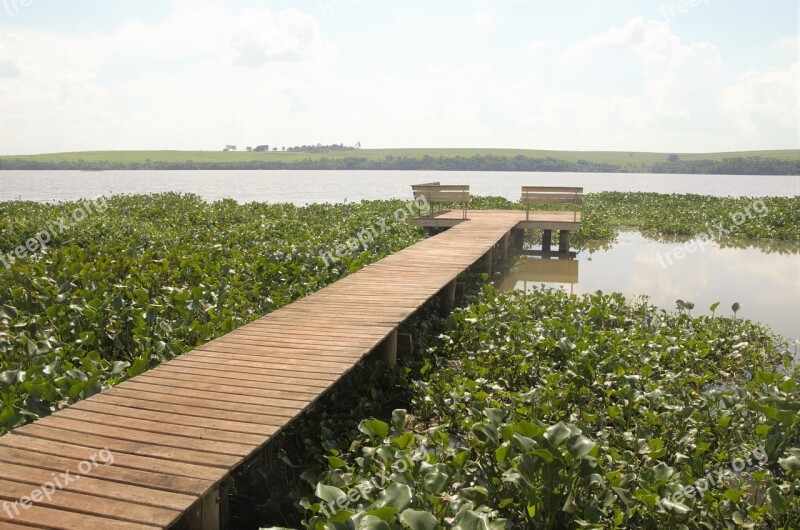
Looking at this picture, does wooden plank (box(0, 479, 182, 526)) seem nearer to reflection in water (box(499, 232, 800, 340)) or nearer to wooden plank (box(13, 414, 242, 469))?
wooden plank (box(13, 414, 242, 469))

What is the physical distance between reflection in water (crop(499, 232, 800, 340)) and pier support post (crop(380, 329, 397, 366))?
16.4 ft

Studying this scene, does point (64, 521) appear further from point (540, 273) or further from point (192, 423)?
point (540, 273)

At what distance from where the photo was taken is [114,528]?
2850 mm

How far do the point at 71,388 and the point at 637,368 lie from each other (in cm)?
507

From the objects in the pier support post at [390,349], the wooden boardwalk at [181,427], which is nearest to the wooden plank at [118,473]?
the wooden boardwalk at [181,427]

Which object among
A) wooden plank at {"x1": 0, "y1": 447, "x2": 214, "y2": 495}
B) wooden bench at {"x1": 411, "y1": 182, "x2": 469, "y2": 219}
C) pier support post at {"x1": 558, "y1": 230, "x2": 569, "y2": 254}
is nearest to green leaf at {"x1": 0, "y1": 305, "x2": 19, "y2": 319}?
wooden plank at {"x1": 0, "y1": 447, "x2": 214, "y2": 495}

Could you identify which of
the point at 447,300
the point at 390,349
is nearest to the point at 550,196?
the point at 447,300

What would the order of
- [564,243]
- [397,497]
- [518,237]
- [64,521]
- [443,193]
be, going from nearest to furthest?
[64,521] → [397,497] → [443,193] → [564,243] → [518,237]

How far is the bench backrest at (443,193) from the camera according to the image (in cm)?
1634

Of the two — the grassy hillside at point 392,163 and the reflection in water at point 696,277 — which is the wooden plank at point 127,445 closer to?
the reflection in water at point 696,277

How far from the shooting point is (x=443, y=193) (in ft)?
54.5

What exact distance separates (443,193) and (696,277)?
246 inches

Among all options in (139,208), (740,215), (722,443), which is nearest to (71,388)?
(722,443)

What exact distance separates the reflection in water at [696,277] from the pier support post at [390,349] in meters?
4.99
